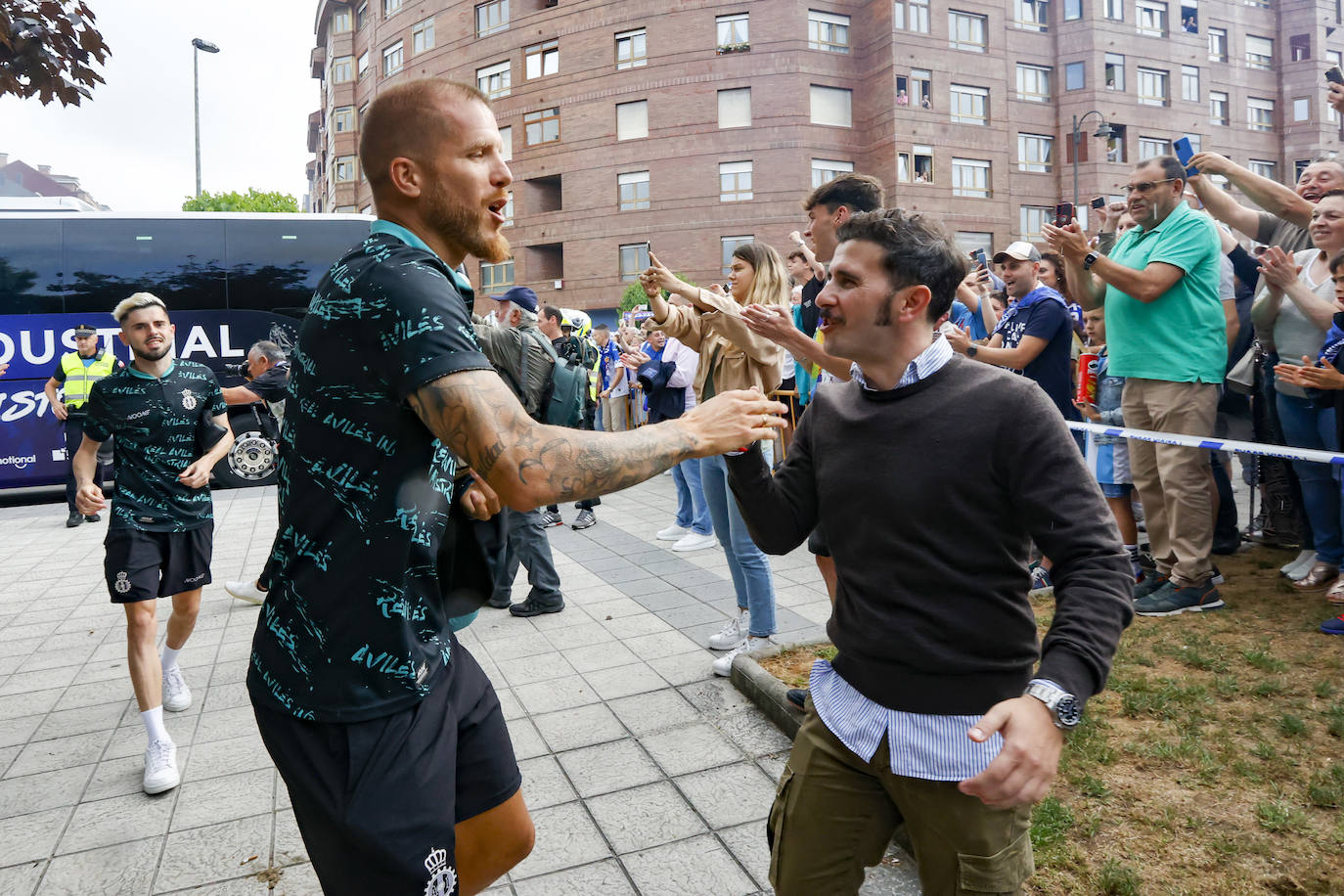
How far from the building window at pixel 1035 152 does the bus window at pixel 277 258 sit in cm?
3439

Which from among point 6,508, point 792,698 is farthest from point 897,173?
point 792,698

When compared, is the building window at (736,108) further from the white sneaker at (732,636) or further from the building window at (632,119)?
the white sneaker at (732,636)

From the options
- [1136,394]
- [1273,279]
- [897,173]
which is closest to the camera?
[1273,279]

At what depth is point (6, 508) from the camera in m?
12.7

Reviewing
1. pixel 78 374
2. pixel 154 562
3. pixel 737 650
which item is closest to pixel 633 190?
pixel 78 374

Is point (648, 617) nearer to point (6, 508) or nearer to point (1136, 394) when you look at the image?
point (1136, 394)

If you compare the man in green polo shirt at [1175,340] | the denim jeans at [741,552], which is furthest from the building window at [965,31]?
the denim jeans at [741,552]

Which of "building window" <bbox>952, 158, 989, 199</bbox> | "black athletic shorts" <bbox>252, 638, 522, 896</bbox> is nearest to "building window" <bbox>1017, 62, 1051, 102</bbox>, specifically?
"building window" <bbox>952, 158, 989, 199</bbox>

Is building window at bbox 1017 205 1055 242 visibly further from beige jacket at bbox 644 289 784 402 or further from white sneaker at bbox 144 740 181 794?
white sneaker at bbox 144 740 181 794

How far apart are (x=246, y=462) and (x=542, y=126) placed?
2844 centimetres

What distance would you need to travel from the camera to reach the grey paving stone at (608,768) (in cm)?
371

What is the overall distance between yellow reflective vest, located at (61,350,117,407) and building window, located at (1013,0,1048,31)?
133ft

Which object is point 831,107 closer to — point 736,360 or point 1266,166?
point 1266,166

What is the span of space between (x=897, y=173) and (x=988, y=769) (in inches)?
1467
